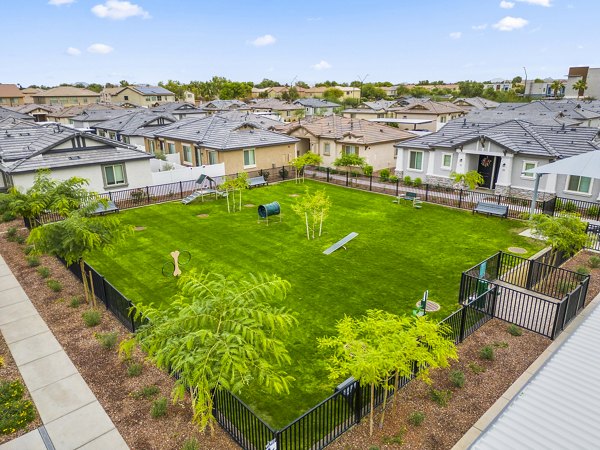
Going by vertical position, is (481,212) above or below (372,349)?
below

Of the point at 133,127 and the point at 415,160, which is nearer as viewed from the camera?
the point at 415,160

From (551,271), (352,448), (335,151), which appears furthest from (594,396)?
(335,151)

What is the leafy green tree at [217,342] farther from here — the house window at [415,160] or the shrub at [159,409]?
the house window at [415,160]

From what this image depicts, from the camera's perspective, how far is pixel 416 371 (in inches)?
429

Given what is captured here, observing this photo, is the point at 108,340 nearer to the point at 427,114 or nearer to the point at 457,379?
the point at 457,379

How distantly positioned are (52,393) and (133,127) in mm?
39147

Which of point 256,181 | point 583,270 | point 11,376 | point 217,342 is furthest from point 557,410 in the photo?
point 256,181

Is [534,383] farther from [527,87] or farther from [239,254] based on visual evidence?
[527,87]

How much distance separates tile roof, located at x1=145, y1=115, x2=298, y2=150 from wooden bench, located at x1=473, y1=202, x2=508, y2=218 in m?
18.7

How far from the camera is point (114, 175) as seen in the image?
95.5 feet

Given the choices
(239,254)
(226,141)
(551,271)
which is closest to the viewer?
(551,271)

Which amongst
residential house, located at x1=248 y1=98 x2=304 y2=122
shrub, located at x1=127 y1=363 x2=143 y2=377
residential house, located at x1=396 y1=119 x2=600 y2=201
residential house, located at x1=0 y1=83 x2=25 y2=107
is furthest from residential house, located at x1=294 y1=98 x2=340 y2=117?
shrub, located at x1=127 y1=363 x2=143 y2=377

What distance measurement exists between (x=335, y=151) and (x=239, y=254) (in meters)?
23.4

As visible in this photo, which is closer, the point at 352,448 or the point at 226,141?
the point at 352,448
